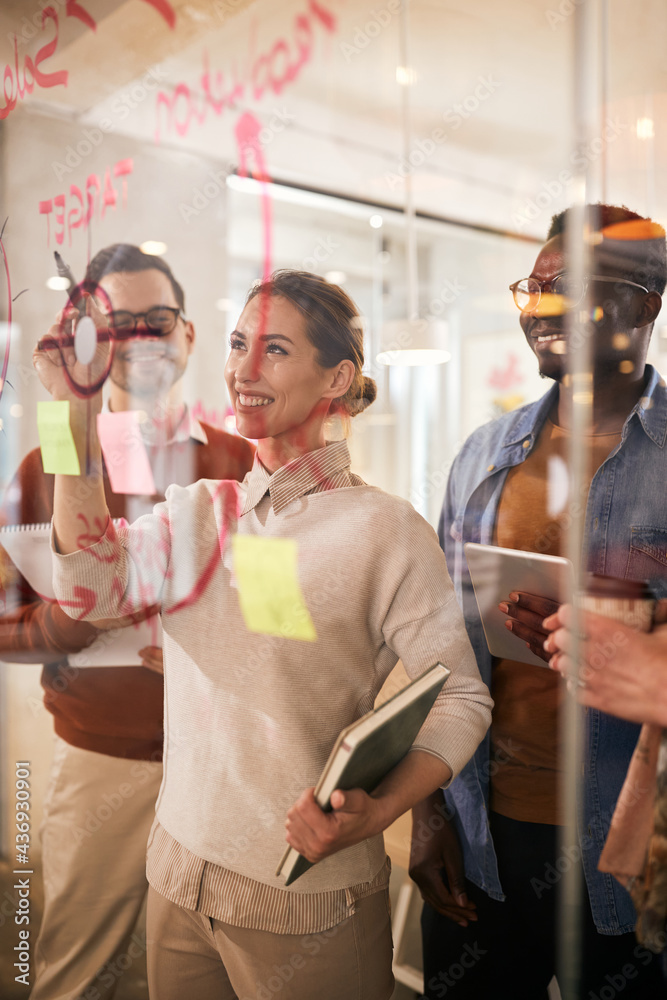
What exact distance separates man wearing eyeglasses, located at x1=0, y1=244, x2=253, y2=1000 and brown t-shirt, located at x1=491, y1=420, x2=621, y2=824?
0.49 m

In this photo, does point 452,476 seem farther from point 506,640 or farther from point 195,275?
point 195,275

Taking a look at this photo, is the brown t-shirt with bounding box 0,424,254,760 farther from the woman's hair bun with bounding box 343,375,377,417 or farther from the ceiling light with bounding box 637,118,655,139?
the ceiling light with bounding box 637,118,655,139

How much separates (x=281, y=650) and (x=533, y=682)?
36cm

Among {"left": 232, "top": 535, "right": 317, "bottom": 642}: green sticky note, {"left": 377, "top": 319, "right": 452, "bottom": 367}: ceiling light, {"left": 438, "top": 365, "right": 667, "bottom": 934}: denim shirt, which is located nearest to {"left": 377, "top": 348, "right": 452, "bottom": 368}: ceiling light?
{"left": 377, "top": 319, "right": 452, "bottom": 367}: ceiling light

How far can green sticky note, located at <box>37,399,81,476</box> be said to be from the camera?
3.87 ft

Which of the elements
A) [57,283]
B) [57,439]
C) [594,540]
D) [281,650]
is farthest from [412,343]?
[57,283]

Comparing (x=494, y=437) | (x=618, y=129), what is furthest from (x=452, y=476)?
(x=618, y=129)

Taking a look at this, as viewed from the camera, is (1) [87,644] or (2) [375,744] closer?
(2) [375,744]

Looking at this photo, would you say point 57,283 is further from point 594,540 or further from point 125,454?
point 594,540

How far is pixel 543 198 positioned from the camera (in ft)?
3.19

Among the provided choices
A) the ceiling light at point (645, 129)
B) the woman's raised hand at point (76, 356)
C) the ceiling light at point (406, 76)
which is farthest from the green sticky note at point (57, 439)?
the ceiling light at point (645, 129)

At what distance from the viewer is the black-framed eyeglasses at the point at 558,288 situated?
3.08ft

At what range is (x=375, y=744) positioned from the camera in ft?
2.72

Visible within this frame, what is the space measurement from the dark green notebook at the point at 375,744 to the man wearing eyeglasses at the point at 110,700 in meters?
0.50
